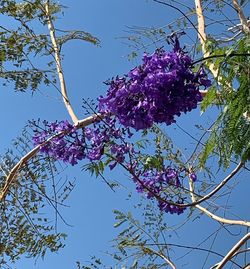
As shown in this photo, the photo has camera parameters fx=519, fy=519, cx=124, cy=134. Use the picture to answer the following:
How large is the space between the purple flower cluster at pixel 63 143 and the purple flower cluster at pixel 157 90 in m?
0.28

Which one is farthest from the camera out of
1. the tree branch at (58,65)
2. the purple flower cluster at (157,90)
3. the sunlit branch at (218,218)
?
the tree branch at (58,65)

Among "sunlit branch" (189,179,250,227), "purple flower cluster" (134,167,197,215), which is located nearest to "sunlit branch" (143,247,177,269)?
"sunlit branch" (189,179,250,227)

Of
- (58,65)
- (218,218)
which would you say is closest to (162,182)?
(218,218)

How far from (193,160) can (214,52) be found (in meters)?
1.62

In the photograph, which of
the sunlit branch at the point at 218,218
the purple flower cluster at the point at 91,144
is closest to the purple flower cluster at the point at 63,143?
the purple flower cluster at the point at 91,144

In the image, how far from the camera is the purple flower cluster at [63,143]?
215 centimetres

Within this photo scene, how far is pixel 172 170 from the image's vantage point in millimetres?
2502

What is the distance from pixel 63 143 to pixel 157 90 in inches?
23.3

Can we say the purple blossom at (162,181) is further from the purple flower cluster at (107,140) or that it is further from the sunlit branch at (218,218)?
the sunlit branch at (218,218)

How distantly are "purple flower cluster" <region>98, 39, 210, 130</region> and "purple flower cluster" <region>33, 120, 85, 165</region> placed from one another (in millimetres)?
280

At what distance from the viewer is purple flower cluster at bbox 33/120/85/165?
2154 millimetres

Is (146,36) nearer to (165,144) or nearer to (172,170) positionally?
(165,144)

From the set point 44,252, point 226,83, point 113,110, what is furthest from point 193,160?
point 113,110

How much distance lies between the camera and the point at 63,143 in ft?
7.39
